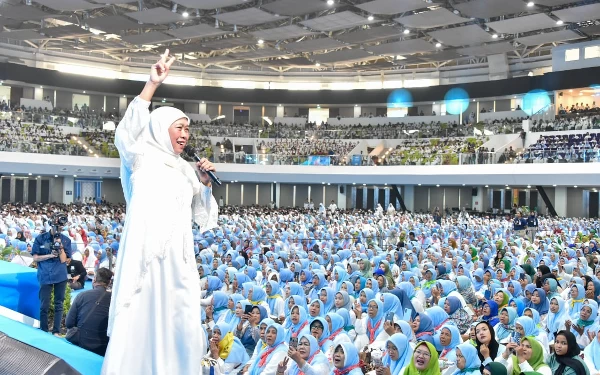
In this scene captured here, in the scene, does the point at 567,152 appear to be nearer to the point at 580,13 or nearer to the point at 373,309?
the point at 580,13

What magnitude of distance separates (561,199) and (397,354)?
103ft

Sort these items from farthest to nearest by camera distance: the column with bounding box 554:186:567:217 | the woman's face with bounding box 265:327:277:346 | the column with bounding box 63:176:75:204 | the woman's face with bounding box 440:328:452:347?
the column with bounding box 63:176:75:204 < the column with bounding box 554:186:567:217 < the woman's face with bounding box 265:327:277:346 < the woman's face with bounding box 440:328:452:347

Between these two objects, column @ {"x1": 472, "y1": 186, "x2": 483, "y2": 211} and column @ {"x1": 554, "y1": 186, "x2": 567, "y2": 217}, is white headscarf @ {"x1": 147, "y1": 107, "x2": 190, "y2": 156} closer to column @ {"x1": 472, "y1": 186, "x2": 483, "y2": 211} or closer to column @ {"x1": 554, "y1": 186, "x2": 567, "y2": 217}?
column @ {"x1": 554, "y1": 186, "x2": 567, "y2": 217}

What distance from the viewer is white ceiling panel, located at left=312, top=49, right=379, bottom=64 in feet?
122

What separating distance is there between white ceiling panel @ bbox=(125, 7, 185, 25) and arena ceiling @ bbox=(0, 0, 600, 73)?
44mm

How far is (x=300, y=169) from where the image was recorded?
3531 cm

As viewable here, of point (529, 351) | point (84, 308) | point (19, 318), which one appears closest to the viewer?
point (84, 308)

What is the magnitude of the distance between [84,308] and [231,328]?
499 cm

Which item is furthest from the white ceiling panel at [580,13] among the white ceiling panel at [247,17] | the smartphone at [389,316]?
the smartphone at [389,316]

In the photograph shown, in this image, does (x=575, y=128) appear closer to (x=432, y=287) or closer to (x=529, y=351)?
(x=432, y=287)

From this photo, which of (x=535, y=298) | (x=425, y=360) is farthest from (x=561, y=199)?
(x=425, y=360)

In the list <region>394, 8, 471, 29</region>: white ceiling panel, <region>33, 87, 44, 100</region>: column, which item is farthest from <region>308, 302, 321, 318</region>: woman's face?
<region>33, 87, 44, 100</region>: column

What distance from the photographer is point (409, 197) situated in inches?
1581

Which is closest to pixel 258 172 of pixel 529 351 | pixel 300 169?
pixel 300 169
